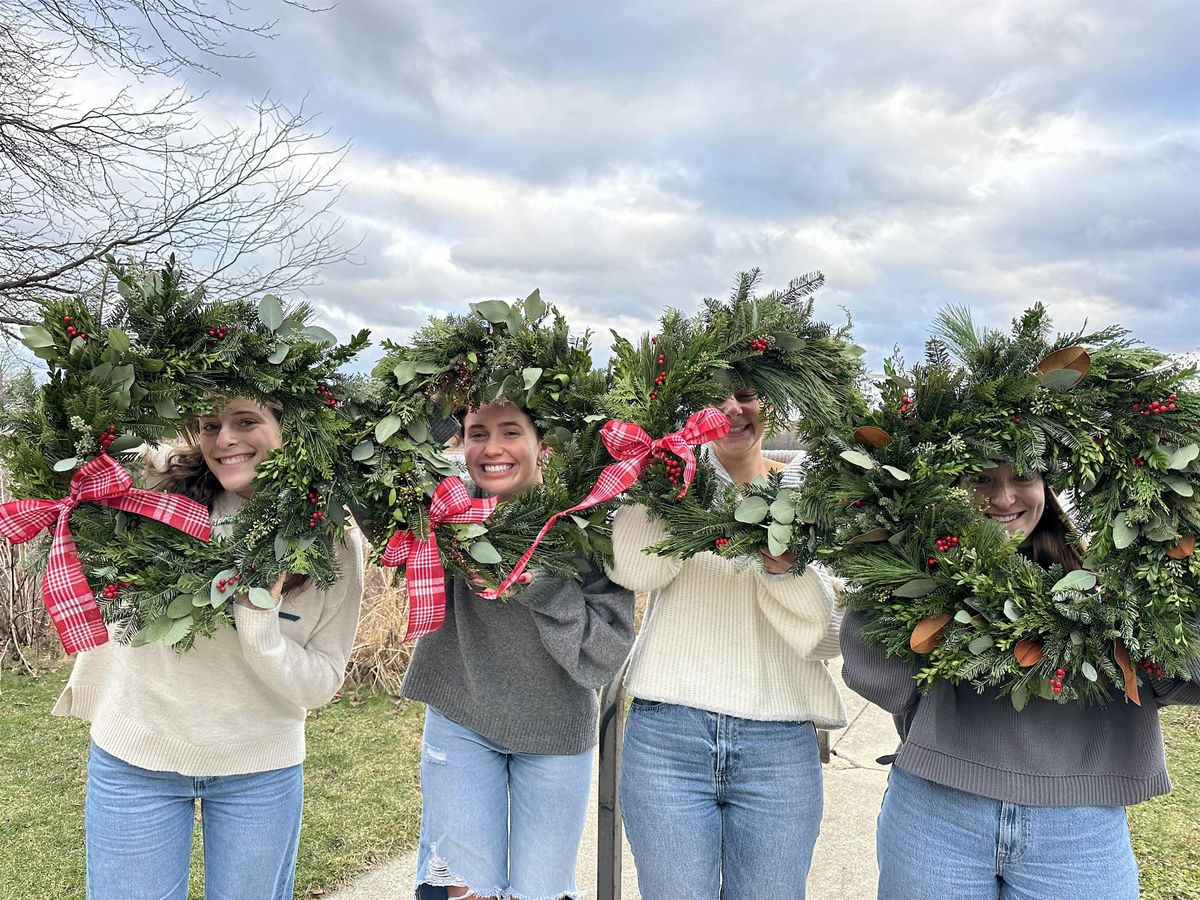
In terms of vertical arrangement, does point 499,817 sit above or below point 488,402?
below

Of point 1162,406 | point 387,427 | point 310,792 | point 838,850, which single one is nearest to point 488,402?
point 387,427

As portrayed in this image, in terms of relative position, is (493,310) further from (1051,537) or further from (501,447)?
(1051,537)

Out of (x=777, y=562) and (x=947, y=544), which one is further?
(x=777, y=562)

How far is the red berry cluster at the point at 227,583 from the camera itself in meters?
2.30

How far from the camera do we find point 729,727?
92.7 inches

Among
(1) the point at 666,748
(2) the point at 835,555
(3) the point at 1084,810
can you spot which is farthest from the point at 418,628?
(3) the point at 1084,810

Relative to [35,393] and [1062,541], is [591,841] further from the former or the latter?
[35,393]

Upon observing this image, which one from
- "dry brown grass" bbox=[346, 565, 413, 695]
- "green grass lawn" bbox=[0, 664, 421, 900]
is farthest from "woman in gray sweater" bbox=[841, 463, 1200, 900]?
"dry brown grass" bbox=[346, 565, 413, 695]

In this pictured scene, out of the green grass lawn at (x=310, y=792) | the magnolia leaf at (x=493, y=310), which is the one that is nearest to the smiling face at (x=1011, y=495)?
the magnolia leaf at (x=493, y=310)

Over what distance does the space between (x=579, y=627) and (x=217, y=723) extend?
1.00 metres

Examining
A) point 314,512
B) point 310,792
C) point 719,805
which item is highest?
point 314,512

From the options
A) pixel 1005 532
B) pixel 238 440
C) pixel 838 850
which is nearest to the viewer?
pixel 1005 532

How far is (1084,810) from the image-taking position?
2.14 metres

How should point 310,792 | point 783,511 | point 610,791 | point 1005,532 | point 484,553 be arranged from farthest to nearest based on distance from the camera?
point 310,792
point 610,791
point 484,553
point 783,511
point 1005,532
